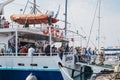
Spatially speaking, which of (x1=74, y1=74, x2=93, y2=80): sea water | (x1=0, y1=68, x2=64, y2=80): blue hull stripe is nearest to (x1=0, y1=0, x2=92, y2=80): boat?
(x1=0, y1=68, x2=64, y2=80): blue hull stripe

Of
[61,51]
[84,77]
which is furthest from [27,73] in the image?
[84,77]

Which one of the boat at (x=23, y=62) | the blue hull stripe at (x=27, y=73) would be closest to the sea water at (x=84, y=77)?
the boat at (x=23, y=62)

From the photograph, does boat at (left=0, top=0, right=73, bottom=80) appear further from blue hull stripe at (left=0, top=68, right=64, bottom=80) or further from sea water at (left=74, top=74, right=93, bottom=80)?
sea water at (left=74, top=74, right=93, bottom=80)

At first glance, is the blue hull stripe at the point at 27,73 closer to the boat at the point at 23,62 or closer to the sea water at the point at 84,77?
the boat at the point at 23,62

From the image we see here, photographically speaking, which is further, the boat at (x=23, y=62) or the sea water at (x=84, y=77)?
the sea water at (x=84, y=77)

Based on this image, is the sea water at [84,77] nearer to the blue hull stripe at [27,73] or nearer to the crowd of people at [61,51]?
the crowd of people at [61,51]

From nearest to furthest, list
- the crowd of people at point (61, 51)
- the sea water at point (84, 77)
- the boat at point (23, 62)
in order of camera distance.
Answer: the boat at point (23, 62) < the crowd of people at point (61, 51) < the sea water at point (84, 77)

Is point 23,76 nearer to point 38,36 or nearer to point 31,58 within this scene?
point 31,58

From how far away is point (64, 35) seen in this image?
22484 millimetres

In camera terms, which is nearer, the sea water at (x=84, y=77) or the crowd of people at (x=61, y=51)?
the crowd of people at (x=61, y=51)

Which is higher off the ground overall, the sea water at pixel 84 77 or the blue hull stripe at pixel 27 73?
the blue hull stripe at pixel 27 73

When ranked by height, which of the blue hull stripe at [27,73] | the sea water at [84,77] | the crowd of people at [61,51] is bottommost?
the sea water at [84,77]

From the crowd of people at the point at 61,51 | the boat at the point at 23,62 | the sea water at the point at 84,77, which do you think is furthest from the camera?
the sea water at the point at 84,77

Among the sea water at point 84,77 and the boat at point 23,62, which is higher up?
the boat at point 23,62
